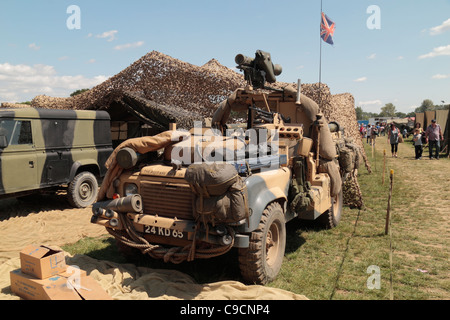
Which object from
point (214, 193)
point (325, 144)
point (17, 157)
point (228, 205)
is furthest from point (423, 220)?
point (17, 157)

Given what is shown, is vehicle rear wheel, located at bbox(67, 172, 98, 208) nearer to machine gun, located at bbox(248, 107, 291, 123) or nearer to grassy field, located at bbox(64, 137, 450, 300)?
grassy field, located at bbox(64, 137, 450, 300)

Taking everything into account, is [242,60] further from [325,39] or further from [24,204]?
[24,204]

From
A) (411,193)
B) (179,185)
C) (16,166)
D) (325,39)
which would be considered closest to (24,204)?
(16,166)

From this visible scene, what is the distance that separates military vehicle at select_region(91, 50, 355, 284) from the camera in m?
3.88

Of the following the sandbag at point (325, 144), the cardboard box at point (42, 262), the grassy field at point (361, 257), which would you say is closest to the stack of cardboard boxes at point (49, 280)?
the cardboard box at point (42, 262)

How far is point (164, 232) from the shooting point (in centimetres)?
424

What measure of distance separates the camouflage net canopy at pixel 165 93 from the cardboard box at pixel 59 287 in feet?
25.3

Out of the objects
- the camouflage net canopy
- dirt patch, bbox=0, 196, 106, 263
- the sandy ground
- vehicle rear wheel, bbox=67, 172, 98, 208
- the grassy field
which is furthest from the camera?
the camouflage net canopy

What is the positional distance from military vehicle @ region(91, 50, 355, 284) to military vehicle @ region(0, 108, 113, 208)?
141 inches

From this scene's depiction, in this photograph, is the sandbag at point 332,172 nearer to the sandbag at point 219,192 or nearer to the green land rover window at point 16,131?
the sandbag at point 219,192

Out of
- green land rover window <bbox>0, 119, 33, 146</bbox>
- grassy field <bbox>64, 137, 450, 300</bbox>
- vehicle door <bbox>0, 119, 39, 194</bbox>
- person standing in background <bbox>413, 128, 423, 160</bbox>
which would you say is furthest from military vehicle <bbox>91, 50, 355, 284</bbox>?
person standing in background <bbox>413, 128, 423, 160</bbox>

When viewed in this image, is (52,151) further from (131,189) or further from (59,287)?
(59,287)

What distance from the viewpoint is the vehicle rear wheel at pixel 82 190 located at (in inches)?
332

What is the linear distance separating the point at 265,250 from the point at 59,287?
7.40 ft
